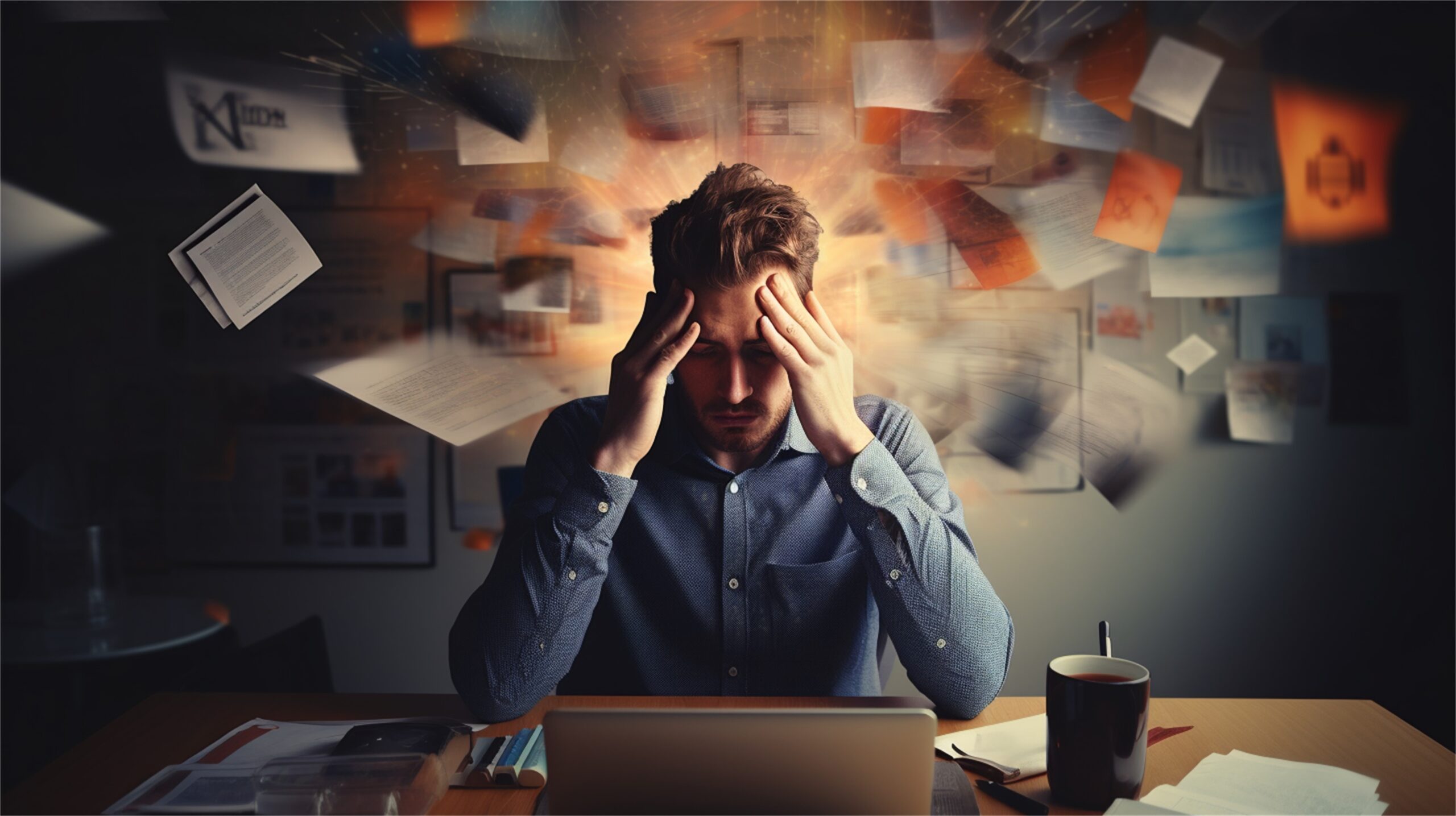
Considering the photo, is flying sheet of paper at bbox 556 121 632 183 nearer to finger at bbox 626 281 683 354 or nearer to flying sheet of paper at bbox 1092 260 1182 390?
finger at bbox 626 281 683 354

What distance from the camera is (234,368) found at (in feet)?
6.51

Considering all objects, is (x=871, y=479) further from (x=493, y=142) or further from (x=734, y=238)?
(x=493, y=142)

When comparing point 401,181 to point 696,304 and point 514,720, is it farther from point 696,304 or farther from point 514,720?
point 514,720

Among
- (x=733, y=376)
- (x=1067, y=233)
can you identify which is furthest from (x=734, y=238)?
(x=1067, y=233)

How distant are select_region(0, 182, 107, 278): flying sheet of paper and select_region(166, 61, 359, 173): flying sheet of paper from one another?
11.6 inches

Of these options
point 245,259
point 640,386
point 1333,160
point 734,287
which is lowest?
point 640,386

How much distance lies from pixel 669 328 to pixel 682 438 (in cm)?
19

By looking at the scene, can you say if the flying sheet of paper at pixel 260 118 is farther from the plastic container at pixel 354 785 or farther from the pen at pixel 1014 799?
the pen at pixel 1014 799

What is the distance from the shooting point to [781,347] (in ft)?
3.55

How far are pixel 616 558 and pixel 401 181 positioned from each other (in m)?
1.17

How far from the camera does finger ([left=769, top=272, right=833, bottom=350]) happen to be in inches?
43.6

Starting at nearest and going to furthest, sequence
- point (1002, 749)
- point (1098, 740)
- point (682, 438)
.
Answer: point (1098, 740) < point (1002, 749) < point (682, 438)

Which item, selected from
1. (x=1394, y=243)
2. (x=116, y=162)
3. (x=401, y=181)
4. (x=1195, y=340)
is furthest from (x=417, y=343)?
(x=1394, y=243)

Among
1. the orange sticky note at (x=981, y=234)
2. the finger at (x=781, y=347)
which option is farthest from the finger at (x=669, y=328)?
the orange sticky note at (x=981, y=234)
